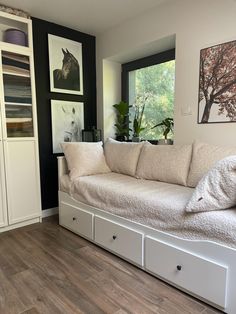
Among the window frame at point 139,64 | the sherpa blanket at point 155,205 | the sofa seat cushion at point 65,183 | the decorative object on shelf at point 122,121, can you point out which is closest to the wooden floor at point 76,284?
the sherpa blanket at point 155,205

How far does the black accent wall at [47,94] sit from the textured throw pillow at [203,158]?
1.78 m

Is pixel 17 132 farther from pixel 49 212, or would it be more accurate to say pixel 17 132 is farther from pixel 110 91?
pixel 110 91

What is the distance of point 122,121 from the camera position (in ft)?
10.9

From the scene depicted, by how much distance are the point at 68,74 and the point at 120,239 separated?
2.20 meters

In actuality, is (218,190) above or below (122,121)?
below

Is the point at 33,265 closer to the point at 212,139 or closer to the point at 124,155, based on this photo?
the point at 124,155

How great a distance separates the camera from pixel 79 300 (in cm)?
153

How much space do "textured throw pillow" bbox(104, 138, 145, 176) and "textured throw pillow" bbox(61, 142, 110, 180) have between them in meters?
0.10

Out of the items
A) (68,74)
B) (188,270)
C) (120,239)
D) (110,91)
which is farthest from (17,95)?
(188,270)

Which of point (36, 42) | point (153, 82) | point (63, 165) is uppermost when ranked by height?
point (36, 42)

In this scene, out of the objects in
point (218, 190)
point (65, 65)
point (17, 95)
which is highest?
point (65, 65)

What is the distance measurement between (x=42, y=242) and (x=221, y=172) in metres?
1.80

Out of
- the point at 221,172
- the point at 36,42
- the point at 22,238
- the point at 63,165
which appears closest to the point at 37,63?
the point at 36,42

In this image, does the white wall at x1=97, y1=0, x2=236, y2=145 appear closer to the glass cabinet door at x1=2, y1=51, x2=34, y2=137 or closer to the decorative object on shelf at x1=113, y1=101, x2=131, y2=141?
the decorative object on shelf at x1=113, y1=101, x2=131, y2=141
